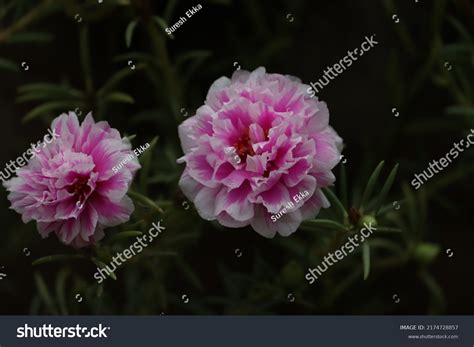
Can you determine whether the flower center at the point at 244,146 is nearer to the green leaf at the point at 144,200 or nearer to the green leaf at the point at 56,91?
the green leaf at the point at 144,200

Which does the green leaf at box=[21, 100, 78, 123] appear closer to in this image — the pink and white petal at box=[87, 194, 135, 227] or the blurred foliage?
the blurred foliage

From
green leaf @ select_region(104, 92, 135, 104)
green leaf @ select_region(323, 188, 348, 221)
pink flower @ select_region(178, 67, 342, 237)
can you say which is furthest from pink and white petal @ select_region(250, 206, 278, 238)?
green leaf @ select_region(104, 92, 135, 104)

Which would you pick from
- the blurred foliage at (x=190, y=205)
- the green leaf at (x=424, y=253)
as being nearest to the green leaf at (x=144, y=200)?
the blurred foliage at (x=190, y=205)

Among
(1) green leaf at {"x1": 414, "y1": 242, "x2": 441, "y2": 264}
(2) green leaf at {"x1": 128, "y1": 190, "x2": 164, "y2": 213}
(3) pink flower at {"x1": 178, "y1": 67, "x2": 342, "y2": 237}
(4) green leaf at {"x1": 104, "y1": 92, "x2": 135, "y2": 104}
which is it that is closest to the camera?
(3) pink flower at {"x1": 178, "y1": 67, "x2": 342, "y2": 237}

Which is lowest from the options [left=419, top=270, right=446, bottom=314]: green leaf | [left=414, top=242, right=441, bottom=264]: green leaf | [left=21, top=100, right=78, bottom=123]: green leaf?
[left=419, top=270, right=446, bottom=314]: green leaf

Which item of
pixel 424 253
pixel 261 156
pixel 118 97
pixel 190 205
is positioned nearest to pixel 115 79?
pixel 118 97

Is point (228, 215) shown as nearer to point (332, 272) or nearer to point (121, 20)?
point (332, 272)
